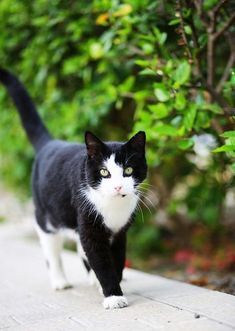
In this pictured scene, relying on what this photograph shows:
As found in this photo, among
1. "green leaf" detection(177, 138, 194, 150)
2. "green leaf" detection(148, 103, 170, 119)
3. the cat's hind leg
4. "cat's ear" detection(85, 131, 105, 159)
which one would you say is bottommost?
the cat's hind leg

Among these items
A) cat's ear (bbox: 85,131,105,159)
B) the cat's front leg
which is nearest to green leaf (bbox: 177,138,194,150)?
cat's ear (bbox: 85,131,105,159)

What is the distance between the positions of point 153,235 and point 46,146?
296cm

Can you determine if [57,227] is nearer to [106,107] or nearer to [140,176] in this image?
[140,176]

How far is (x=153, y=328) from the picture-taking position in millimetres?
2426

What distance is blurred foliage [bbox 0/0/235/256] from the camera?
3484 millimetres

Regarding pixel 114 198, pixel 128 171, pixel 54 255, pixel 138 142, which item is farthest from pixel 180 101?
pixel 54 255

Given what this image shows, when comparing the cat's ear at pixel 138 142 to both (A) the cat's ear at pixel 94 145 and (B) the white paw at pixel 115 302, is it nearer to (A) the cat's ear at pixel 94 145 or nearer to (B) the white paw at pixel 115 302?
(A) the cat's ear at pixel 94 145

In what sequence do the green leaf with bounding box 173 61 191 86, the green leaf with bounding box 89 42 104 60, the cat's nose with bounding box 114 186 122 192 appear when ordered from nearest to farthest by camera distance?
1. the cat's nose with bounding box 114 186 122 192
2. the green leaf with bounding box 173 61 191 86
3. the green leaf with bounding box 89 42 104 60

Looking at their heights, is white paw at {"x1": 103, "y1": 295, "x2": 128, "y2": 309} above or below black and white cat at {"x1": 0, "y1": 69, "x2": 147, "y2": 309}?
below

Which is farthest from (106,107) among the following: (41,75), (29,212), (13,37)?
(29,212)

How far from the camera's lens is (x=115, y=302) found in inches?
114

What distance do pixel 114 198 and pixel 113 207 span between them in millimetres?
77

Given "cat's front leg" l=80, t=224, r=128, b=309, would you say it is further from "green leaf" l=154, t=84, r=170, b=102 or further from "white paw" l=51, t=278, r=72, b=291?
"green leaf" l=154, t=84, r=170, b=102

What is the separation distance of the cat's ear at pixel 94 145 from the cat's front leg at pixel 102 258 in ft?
1.36
